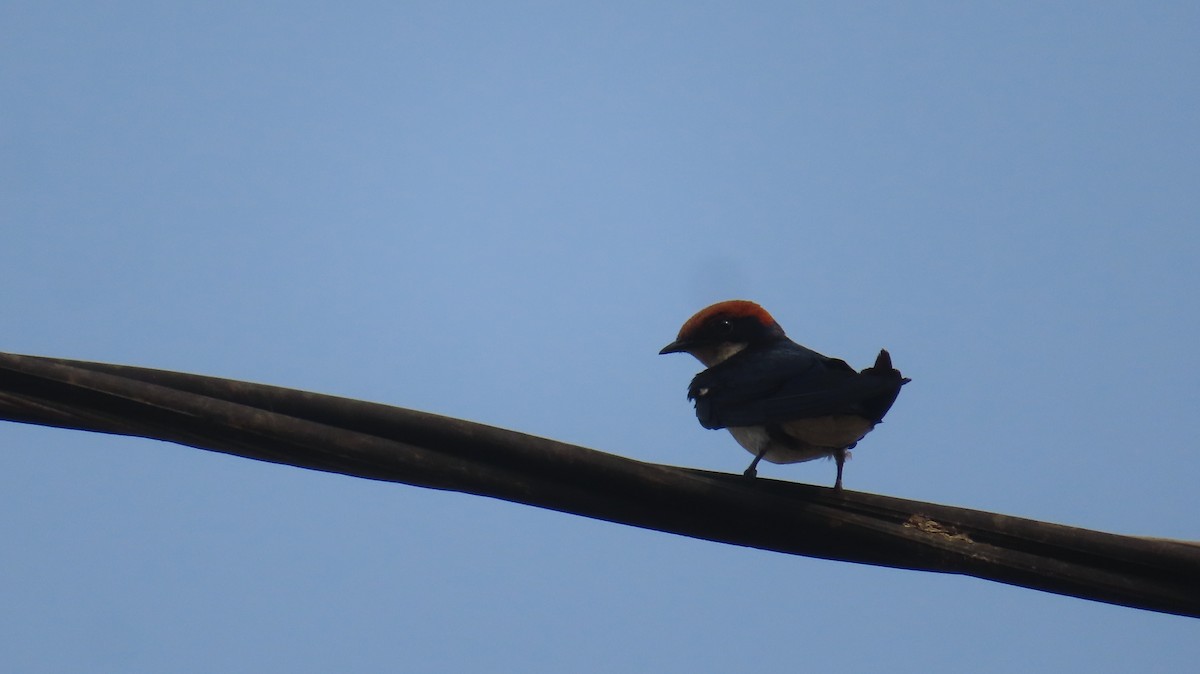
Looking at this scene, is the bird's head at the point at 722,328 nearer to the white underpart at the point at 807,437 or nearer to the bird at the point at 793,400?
the bird at the point at 793,400

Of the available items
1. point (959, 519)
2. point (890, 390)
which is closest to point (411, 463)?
point (959, 519)

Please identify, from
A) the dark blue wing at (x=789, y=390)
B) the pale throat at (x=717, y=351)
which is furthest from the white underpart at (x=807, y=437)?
the pale throat at (x=717, y=351)

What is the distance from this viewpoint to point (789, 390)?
497 cm

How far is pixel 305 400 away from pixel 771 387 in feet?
A: 8.41

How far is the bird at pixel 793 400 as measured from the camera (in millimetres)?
4699

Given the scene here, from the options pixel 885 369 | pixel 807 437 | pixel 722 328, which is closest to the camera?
pixel 885 369

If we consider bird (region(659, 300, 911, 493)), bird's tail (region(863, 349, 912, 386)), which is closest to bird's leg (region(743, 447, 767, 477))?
bird (region(659, 300, 911, 493))

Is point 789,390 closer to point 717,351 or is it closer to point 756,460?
point 756,460

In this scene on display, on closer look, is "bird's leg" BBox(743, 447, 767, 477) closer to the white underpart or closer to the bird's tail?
the white underpart

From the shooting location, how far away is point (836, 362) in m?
5.07

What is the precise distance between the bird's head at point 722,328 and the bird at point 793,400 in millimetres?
317

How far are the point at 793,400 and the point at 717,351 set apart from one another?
184 cm

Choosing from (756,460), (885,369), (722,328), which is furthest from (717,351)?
(885,369)

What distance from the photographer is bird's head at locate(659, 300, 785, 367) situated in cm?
661
